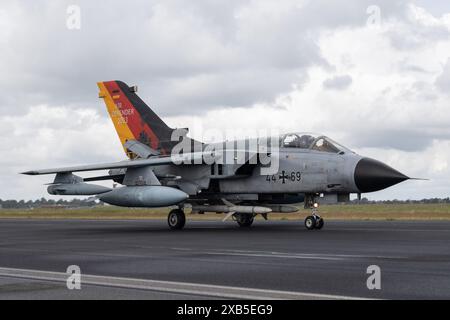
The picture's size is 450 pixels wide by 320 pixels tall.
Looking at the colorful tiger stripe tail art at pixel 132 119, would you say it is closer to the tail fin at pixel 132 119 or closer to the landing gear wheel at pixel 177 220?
the tail fin at pixel 132 119

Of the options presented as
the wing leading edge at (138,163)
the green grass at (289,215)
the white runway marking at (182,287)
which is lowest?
the white runway marking at (182,287)

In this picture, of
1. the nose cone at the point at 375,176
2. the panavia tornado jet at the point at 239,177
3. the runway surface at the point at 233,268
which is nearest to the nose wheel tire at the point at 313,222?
the panavia tornado jet at the point at 239,177

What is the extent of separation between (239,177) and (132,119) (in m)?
7.14

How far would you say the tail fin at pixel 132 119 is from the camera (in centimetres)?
2791

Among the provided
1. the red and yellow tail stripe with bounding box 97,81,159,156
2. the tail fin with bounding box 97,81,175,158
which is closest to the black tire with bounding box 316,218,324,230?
the tail fin with bounding box 97,81,175,158

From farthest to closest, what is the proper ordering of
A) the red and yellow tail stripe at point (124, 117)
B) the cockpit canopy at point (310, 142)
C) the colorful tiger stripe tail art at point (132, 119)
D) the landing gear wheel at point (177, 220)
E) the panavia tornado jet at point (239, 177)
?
the red and yellow tail stripe at point (124, 117), the colorful tiger stripe tail art at point (132, 119), the landing gear wheel at point (177, 220), the cockpit canopy at point (310, 142), the panavia tornado jet at point (239, 177)

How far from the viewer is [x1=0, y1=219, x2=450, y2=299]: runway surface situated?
799cm

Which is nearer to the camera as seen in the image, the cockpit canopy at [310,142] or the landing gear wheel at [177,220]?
the cockpit canopy at [310,142]
